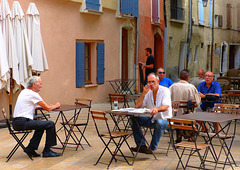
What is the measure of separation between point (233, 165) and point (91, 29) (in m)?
9.39

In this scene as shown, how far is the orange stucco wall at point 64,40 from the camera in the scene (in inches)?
514

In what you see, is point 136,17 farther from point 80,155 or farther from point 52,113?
point 80,155

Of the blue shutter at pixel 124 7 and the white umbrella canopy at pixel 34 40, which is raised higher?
the blue shutter at pixel 124 7

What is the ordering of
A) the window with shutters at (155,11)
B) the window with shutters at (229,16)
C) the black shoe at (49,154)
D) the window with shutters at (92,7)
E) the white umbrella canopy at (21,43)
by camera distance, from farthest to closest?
the window with shutters at (229,16) < the window with shutters at (155,11) < the window with shutters at (92,7) < the white umbrella canopy at (21,43) < the black shoe at (49,154)

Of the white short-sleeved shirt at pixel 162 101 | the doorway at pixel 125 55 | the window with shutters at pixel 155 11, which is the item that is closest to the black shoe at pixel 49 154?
the white short-sleeved shirt at pixel 162 101

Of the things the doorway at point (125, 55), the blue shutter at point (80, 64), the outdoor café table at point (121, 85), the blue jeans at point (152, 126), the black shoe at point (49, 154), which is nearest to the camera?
the blue jeans at point (152, 126)

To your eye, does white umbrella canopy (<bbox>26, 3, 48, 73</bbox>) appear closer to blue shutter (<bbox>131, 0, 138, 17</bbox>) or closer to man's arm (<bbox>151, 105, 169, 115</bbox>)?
man's arm (<bbox>151, 105, 169, 115</bbox>)

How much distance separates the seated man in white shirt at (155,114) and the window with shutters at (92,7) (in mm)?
7545

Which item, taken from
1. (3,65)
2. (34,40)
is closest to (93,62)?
(34,40)

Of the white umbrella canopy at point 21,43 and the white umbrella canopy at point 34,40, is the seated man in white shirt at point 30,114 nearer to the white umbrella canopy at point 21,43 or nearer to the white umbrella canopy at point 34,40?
the white umbrella canopy at point 21,43

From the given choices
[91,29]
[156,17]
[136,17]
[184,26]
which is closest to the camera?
[91,29]

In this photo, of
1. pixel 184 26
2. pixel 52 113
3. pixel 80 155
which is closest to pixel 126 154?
pixel 80 155

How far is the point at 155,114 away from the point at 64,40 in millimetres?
7334

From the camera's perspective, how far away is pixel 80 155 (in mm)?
7547
